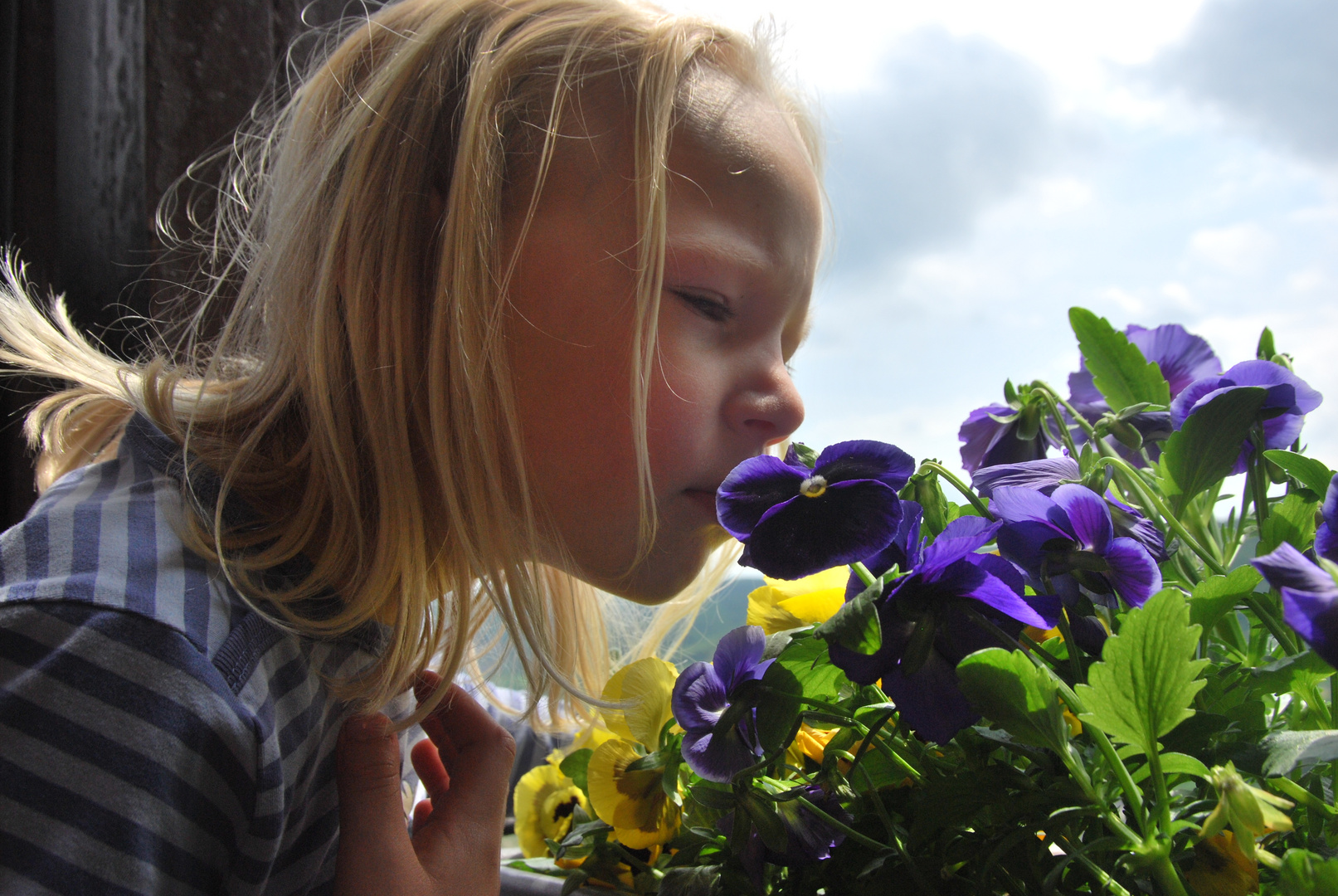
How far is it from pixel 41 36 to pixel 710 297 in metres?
0.80

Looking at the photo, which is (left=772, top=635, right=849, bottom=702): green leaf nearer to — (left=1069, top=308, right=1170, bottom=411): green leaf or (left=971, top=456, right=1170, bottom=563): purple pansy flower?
(left=971, top=456, right=1170, bottom=563): purple pansy flower

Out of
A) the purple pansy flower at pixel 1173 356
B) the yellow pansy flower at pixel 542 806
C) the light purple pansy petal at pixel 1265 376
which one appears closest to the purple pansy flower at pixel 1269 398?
the light purple pansy petal at pixel 1265 376

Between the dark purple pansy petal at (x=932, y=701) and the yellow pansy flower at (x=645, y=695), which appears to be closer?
the dark purple pansy petal at (x=932, y=701)

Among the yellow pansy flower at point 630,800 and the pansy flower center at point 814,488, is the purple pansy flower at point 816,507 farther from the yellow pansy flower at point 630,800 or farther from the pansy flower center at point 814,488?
the yellow pansy flower at point 630,800

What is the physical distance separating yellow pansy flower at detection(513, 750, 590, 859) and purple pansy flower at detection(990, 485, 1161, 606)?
15.7 inches

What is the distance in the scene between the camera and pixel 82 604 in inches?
17.4

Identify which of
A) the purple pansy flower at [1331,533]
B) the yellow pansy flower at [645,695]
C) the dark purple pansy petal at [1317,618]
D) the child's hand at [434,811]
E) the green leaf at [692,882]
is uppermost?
the purple pansy flower at [1331,533]

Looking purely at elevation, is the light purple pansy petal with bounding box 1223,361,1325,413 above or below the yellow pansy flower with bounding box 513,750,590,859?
above

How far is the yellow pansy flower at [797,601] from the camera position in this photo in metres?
0.43

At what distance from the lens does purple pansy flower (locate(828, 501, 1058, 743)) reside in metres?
0.29

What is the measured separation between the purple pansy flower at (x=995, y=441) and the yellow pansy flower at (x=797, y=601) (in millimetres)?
100

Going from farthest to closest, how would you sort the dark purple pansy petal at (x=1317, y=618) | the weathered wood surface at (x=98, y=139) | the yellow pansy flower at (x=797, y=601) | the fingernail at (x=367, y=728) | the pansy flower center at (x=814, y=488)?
1. the weathered wood surface at (x=98, y=139)
2. the fingernail at (x=367, y=728)
3. the yellow pansy flower at (x=797, y=601)
4. the pansy flower center at (x=814, y=488)
5. the dark purple pansy petal at (x=1317, y=618)

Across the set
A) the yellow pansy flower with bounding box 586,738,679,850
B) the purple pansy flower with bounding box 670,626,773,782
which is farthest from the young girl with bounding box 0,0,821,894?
the purple pansy flower with bounding box 670,626,773,782

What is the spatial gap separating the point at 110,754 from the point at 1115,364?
518 mm
